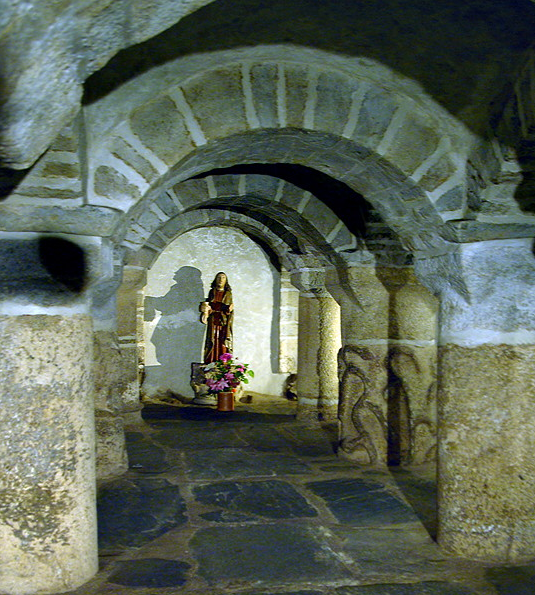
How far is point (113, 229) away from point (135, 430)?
13.1ft

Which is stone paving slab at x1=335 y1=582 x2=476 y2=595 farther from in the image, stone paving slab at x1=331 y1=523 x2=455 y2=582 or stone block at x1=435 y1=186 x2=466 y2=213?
stone block at x1=435 y1=186 x2=466 y2=213

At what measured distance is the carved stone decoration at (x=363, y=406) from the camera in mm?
4797

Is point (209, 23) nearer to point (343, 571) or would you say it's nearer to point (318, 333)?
point (343, 571)

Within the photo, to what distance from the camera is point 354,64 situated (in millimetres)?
2732

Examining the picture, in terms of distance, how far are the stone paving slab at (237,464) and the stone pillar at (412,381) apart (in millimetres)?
794

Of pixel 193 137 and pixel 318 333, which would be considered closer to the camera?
pixel 193 137

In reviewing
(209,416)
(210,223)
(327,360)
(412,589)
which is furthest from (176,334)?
(412,589)

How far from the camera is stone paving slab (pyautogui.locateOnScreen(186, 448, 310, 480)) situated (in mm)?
4527

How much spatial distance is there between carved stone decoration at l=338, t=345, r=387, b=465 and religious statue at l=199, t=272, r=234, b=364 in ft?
11.2

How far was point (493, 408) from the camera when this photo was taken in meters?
2.89

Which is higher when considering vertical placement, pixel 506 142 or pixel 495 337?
pixel 506 142

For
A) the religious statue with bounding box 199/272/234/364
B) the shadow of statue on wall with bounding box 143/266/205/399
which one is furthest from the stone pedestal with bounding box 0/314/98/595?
the shadow of statue on wall with bounding box 143/266/205/399

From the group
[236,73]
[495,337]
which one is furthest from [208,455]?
[236,73]

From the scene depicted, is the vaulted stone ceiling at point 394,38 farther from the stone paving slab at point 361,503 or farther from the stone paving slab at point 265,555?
the stone paving slab at point 361,503
